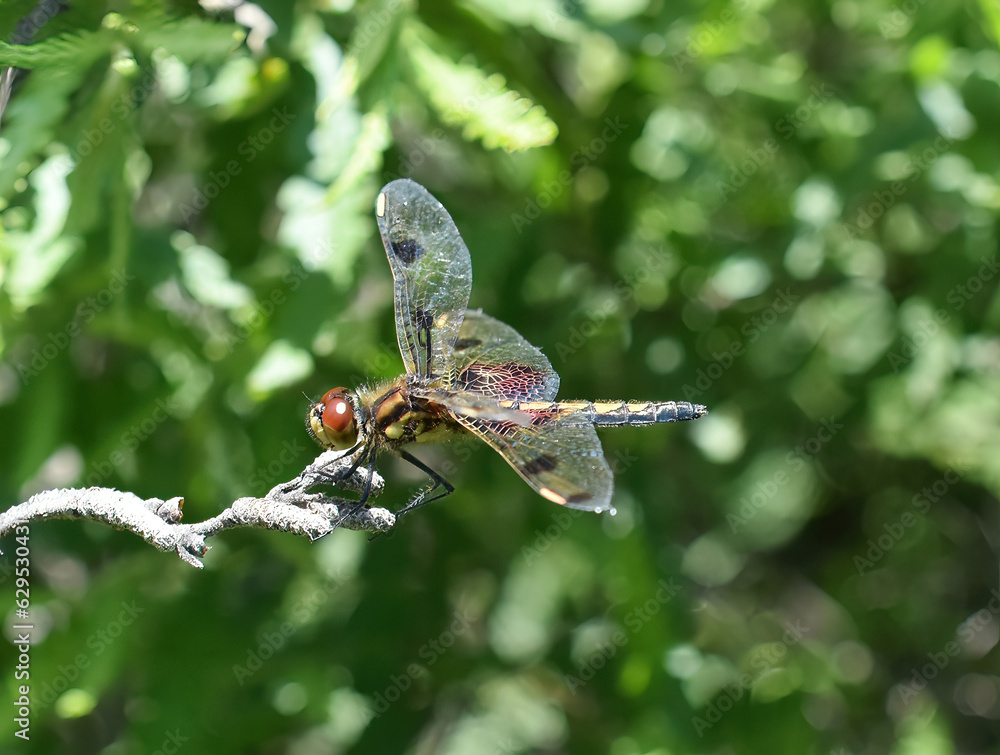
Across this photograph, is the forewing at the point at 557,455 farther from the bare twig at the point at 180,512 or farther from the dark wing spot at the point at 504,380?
the bare twig at the point at 180,512

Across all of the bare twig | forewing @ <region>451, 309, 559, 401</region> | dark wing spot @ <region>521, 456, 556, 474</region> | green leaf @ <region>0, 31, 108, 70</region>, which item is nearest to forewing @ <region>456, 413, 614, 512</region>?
dark wing spot @ <region>521, 456, 556, 474</region>

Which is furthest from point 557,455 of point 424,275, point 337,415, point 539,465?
point 424,275

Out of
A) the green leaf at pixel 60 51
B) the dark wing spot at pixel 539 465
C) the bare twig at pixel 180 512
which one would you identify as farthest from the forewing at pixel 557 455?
the green leaf at pixel 60 51

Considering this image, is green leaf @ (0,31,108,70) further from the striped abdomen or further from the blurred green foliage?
the striped abdomen

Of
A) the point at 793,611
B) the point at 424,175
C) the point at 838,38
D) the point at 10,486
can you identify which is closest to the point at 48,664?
the point at 10,486

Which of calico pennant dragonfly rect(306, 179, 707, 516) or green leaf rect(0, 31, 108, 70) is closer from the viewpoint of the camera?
green leaf rect(0, 31, 108, 70)

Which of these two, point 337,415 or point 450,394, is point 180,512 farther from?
point 450,394

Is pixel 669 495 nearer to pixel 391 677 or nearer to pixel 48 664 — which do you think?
pixel 391 677

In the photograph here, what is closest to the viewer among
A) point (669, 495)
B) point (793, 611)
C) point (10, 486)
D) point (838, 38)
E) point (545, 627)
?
point (10, 486)
